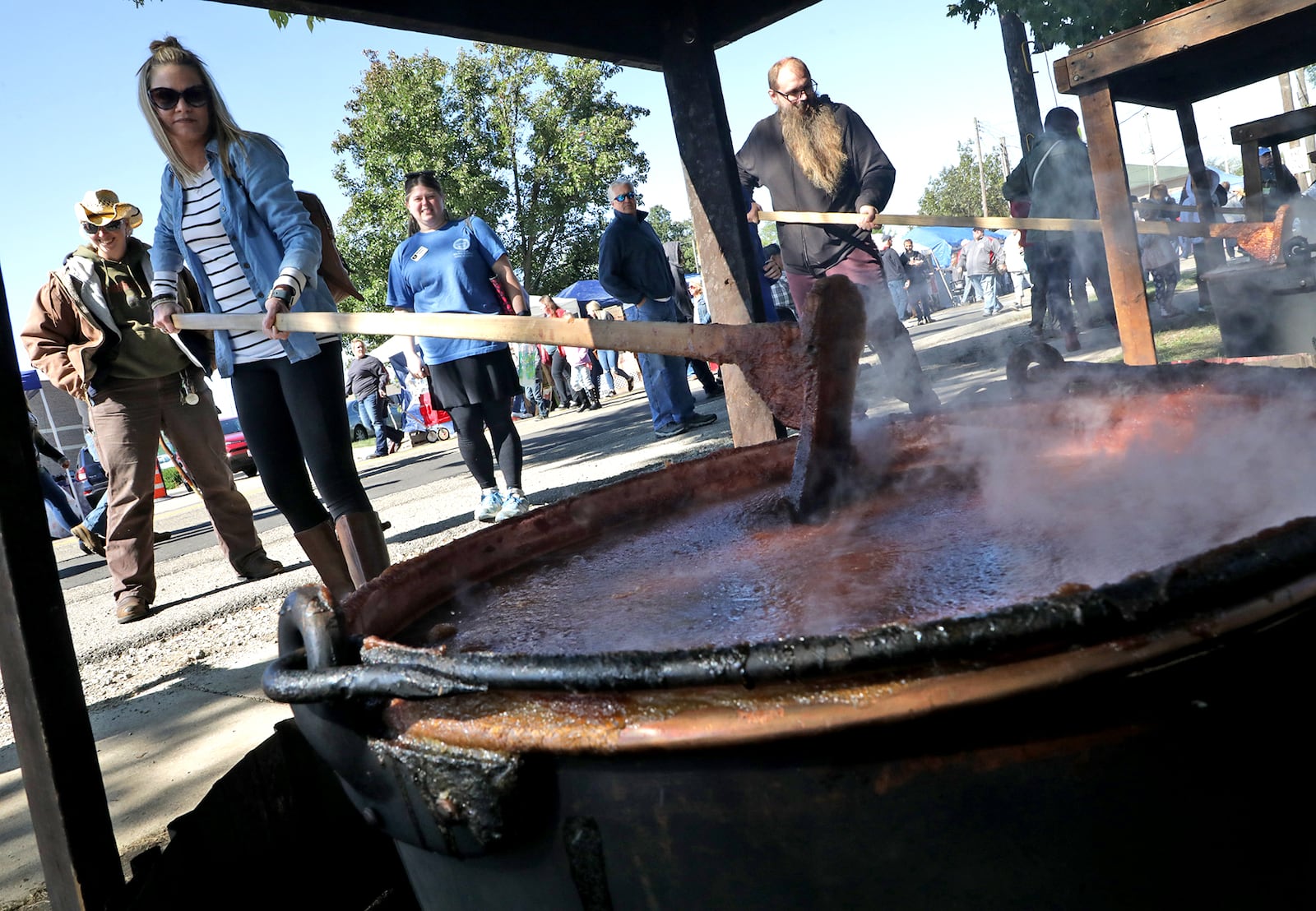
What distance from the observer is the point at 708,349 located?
2.17 meters

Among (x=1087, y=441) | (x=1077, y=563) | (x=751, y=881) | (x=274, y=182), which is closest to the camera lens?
(x=751, y=881)

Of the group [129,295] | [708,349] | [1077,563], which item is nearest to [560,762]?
[1077,563]

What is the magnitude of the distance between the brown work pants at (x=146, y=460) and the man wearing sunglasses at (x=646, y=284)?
125 inches

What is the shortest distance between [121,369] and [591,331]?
3567 mm

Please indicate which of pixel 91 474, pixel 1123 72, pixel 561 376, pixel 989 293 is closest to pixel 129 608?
pixel 1123 72

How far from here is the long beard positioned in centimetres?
465

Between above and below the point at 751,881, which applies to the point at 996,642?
above

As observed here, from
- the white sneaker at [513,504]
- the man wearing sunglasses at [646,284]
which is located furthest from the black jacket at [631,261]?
the white sneaker at [513,504]

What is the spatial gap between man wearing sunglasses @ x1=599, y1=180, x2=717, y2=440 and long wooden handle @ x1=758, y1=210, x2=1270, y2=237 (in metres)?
2.80

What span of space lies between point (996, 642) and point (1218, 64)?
6627mm

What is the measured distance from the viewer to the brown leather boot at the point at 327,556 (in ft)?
11.0

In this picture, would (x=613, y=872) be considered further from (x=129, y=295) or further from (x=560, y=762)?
(x=129, y=295)

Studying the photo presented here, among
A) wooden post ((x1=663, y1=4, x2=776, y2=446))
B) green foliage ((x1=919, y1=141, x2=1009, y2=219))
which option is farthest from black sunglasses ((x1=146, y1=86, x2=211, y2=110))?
green foliage ((x1=919, y1=141, x2=1009, y2=219))

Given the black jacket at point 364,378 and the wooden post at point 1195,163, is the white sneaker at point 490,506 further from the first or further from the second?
the black jacket at point 364,378
